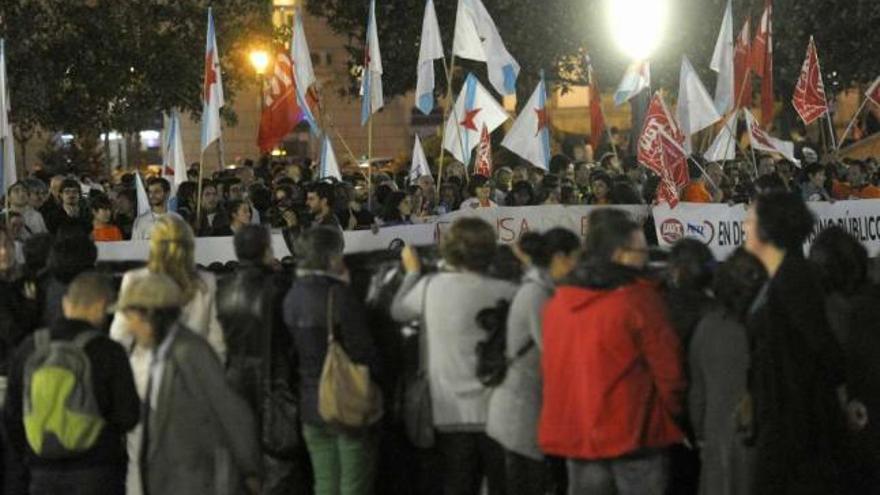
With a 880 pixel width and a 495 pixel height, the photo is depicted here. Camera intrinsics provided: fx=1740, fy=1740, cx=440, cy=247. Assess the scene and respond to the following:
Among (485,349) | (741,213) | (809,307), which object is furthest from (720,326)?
(741,213)

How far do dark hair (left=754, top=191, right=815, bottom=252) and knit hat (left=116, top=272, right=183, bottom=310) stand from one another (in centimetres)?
239

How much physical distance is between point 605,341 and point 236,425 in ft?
4.93

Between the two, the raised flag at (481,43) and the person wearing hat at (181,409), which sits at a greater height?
the raised flag at (481,43)

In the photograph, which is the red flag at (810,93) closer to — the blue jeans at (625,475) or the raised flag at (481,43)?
the raised flag at (481,43)

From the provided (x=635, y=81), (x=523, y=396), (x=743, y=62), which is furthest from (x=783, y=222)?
(x=635, y=81)

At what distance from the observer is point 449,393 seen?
7805 millimetres

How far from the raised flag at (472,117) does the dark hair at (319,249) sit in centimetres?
1133

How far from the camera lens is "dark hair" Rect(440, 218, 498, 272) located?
25.2 ft

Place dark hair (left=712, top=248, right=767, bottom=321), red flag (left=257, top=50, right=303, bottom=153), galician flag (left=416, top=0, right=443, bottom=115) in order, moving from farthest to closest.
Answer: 1. galician flag (left=416, top=0, right=443, bottom=115)
2. red flag (left=257, top=50, right=303, bottom=153)
3. dark hair (left=712, top=248, right=767, bottom=321)

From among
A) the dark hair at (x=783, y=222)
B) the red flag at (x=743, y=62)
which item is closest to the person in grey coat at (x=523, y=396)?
the dark hair at (x=783, y=222)

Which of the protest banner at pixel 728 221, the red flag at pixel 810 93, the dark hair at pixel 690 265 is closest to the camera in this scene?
the dark hair at pixel 690 265

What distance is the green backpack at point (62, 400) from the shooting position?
22.6 ft

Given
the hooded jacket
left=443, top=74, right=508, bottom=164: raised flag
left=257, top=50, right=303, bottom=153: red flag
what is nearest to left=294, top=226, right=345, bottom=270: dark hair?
the hooded jacket

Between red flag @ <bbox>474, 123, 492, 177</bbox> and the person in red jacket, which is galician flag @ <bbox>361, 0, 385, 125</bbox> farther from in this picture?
the person in red jacket
